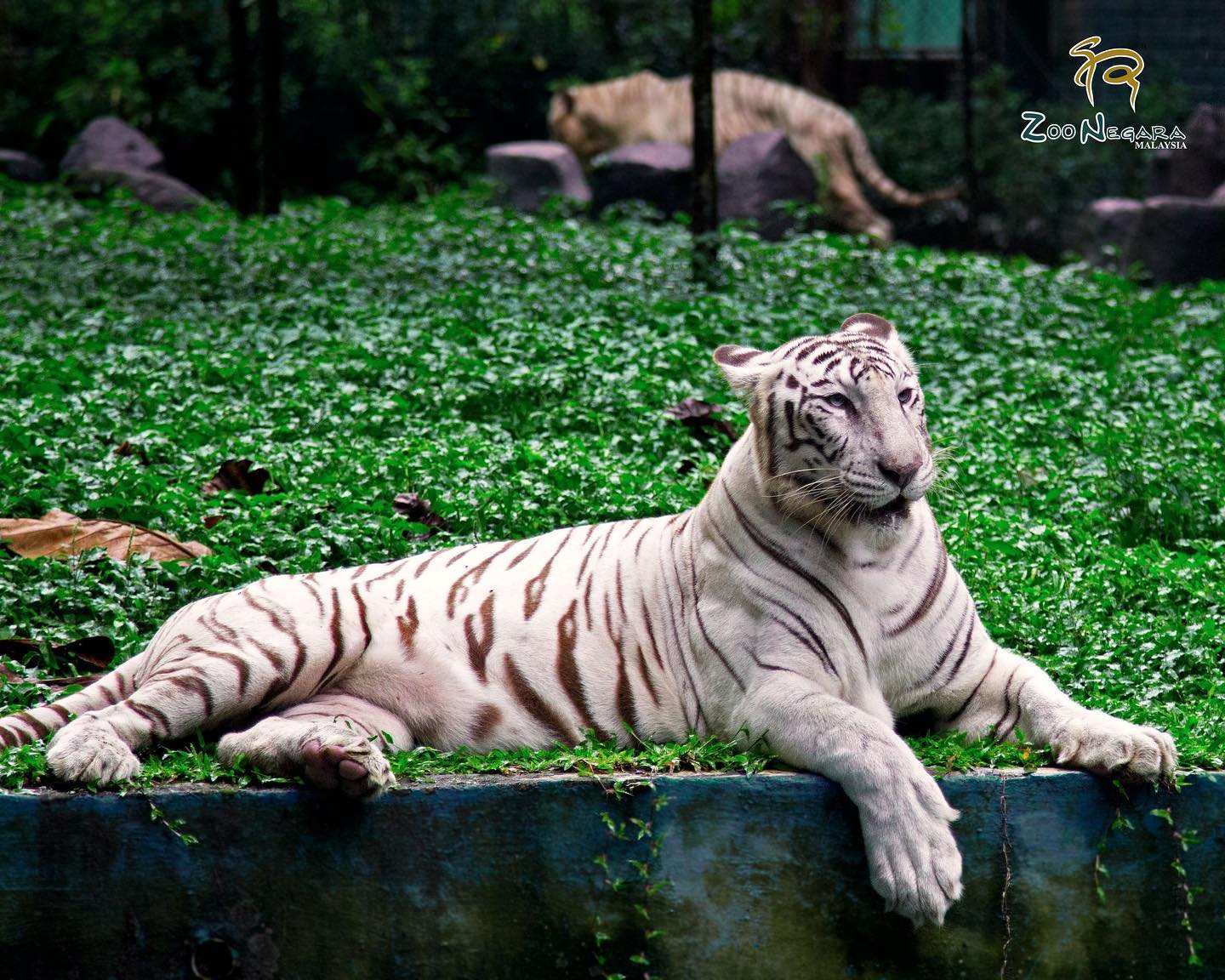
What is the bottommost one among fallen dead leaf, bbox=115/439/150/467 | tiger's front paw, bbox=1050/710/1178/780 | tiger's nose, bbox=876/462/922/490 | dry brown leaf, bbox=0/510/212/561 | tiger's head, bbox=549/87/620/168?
tiger's front paw, bbox=1050/710/1178/780

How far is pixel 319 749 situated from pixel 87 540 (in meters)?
2.22

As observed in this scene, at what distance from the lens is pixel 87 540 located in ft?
16.2

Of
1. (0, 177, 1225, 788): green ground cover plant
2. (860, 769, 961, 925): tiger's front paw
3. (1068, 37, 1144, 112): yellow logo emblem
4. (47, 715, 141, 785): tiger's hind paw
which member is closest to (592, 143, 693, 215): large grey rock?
(0, 177, 1225, 788): green ground cover plant

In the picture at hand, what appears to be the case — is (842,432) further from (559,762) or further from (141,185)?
(141,185)

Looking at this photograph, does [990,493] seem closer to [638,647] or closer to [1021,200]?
[638,647]

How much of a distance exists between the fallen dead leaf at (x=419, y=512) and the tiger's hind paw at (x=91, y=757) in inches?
78.2

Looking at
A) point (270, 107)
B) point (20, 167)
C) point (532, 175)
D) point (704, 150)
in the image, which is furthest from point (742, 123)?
point (20, 167)

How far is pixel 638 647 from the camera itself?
3730 millimetres

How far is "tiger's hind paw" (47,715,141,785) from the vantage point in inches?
124

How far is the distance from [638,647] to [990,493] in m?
2.57

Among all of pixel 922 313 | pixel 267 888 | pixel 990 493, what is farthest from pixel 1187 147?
pixel 267 888

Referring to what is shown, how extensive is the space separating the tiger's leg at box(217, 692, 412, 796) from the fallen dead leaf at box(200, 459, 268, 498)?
2128 millimetres

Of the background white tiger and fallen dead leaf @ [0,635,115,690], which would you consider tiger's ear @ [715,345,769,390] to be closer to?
fallen dead leaf @ [0,635,115,690]

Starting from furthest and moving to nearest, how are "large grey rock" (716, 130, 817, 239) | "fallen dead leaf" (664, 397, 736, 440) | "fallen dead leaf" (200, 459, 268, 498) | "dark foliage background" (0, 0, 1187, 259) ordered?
→ "dark foliage background" (0, 0, 1187, 259) → "large grey rock" (716, 130, 817, 239) → "fallen dead leaf" (664, 397, 736, 440) → "fallen dead leaf" (200, 459, 268, 498)
